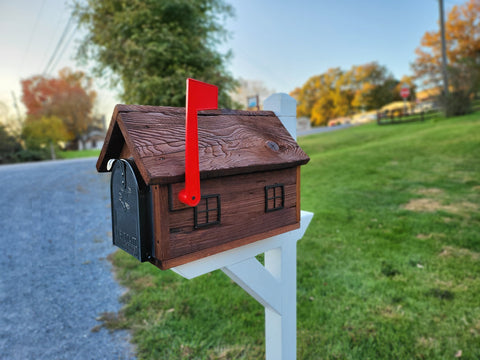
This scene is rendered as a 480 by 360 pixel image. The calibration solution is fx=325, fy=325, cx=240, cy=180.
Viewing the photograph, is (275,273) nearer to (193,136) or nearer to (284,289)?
(284,289)

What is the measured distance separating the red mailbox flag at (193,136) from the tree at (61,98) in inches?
1214

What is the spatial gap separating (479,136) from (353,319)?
30.1 ft

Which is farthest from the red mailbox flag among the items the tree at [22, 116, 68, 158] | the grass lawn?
the tree at [22, 116, 68, 158]

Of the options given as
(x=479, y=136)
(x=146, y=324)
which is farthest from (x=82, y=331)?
(x=479, y=136)

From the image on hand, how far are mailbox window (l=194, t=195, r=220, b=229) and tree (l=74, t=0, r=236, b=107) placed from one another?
7.29 m

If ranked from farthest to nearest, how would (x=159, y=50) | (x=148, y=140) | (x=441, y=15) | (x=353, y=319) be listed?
1. (x=441, y=15)
2. (x=159, y=50)
3. (x=353, y=319)
4. (x=148, y=140)

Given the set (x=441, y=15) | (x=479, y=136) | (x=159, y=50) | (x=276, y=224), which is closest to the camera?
(x=276, y=224)

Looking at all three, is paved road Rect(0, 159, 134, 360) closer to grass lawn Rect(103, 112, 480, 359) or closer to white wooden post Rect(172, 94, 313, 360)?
grass lawn Rect(103, 112, 480, 359)

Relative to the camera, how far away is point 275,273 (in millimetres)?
1414

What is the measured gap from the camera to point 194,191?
2.69 feet

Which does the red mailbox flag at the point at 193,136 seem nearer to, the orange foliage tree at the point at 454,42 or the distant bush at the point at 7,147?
the distant bush at the point at 7,147

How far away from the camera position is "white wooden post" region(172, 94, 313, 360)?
1.15 m

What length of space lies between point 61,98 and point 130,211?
31.7 meters

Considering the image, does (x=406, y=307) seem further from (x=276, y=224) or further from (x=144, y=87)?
(x=144, y=87)
